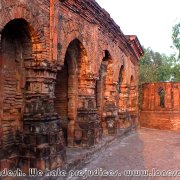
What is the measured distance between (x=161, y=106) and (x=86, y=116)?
12.5 metres

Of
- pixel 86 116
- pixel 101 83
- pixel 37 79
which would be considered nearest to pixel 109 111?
pixel 101 83

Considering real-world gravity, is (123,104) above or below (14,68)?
below

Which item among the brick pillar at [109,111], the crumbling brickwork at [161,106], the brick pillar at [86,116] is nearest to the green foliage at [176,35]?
the crumbling brickwork at [161,106]

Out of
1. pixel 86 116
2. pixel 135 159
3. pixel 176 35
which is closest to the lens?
pixel 135 159

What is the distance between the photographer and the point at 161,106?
65.8 ft

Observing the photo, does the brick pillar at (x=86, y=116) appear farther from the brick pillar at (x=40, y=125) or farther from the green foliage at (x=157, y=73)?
the green foliage at (x=157, y=73)

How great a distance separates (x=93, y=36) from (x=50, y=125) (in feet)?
12.9

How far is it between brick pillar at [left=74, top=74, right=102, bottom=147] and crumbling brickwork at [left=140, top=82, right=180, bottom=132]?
11.6 meters

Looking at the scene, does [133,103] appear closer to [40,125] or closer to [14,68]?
[40,125]

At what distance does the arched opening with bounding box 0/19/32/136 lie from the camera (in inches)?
225

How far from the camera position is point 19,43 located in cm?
608

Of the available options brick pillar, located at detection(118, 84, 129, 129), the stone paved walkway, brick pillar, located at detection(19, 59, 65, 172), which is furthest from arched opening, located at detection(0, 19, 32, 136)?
brick pillar, located at detection(118, 84, 129, 129)

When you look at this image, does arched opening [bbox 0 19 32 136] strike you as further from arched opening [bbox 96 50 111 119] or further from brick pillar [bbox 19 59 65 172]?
arched opening [bbox 96 50 111 119]

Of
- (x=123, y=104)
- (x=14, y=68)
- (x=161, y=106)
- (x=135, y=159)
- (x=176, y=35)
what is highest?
(x=176, y=35)
